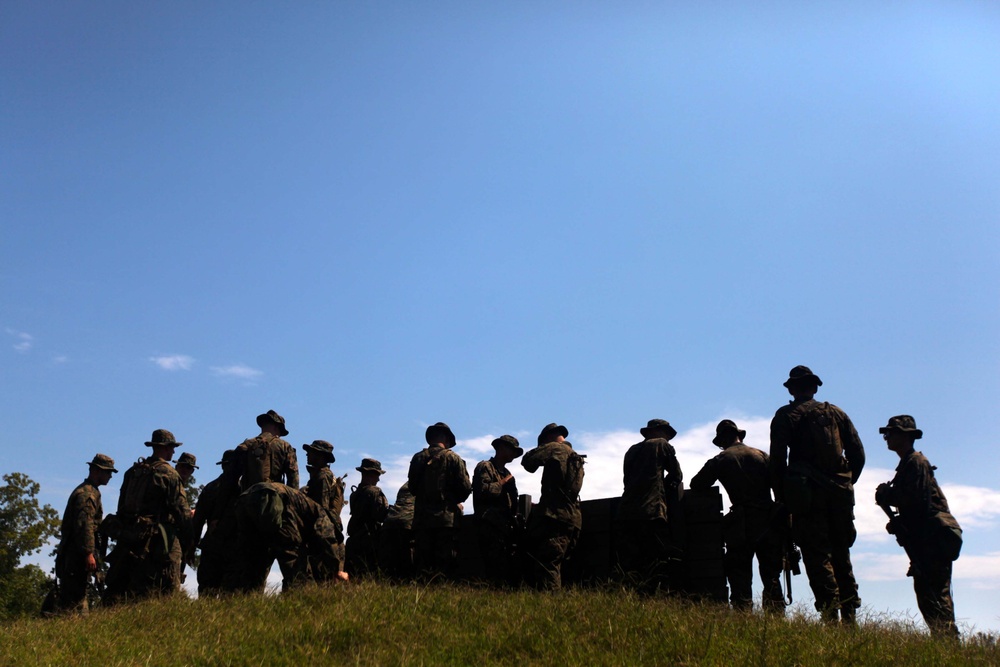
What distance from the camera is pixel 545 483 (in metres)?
10.8

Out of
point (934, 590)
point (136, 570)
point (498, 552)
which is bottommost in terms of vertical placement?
point (934, 590)

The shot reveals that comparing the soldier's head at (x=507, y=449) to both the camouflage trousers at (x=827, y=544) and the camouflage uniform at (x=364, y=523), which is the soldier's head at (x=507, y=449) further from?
the camouflage trousers at (x=827, y=544)

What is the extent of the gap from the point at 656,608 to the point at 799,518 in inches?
82.1

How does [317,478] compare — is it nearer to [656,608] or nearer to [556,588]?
[556,588]

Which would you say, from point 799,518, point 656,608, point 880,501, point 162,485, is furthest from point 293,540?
point 880,501

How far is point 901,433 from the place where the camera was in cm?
1030

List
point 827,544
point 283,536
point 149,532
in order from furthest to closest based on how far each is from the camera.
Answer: point 149,532 → point 283,536 → point 827,544

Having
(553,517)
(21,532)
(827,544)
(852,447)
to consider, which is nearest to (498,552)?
(553,517)

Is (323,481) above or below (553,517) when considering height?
above

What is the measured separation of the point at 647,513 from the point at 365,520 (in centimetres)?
484

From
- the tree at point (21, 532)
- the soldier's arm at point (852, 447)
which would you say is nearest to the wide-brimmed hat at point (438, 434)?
the soldier's arm at point (852, 447)

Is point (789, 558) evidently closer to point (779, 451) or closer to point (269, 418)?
point (779, 451)

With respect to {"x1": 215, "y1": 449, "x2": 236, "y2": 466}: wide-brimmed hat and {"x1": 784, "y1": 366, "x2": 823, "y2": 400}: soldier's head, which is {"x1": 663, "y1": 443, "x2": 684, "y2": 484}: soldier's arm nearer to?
{"x1": 784, "y1": 366, "x2": 823, "y2": 400}: soldier's head

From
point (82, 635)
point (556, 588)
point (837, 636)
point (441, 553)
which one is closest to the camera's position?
point (837, 636)
